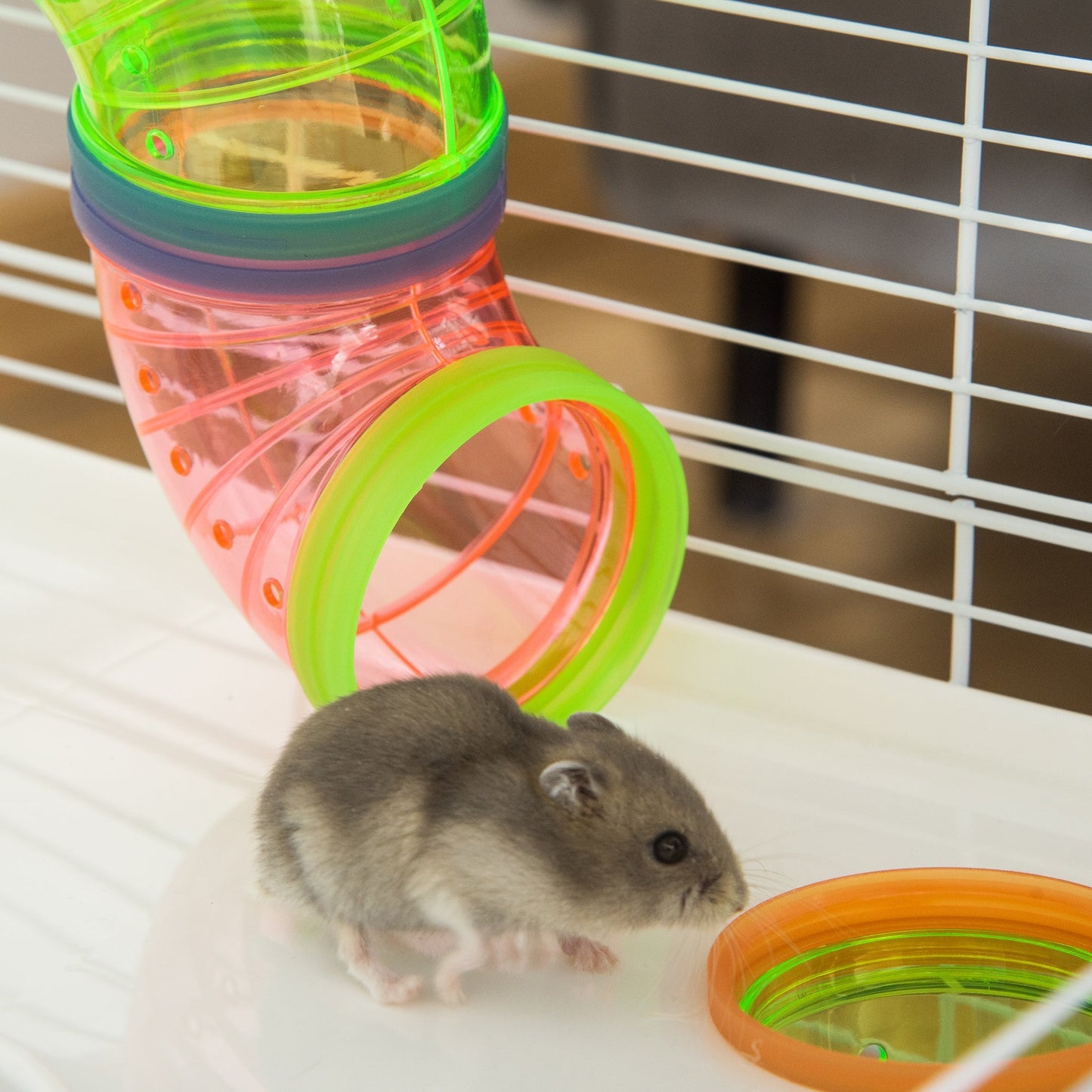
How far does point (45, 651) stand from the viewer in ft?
4.70

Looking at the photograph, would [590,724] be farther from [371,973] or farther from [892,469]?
[892,469]

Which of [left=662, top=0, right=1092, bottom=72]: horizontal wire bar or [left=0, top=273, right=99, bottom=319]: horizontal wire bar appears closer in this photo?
[left=662, top=0, right=1092, bottom=72]: horizontal wire bar

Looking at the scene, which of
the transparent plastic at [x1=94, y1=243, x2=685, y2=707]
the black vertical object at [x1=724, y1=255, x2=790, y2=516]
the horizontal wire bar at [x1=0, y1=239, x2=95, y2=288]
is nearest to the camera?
the transparent plastic at [x1=94, y1=243, x2=685, y2=707]

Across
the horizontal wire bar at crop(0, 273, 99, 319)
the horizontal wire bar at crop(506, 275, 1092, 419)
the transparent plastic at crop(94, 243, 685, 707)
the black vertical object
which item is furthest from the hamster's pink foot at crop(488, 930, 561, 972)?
the black vertical object

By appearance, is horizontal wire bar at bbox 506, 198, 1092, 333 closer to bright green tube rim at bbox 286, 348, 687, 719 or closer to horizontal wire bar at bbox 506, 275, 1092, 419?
horizontal wire bar at bbox 506, 275, 1092, 419

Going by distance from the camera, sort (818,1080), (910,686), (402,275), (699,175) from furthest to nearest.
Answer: (699,175), (910,686), (402,275), (818,1080)

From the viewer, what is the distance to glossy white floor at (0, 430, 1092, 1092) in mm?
1004

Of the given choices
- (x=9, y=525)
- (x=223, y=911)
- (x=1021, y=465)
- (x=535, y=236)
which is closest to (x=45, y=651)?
(x=9, y=525)

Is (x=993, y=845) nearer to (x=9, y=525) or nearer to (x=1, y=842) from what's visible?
(x=1, y=842)

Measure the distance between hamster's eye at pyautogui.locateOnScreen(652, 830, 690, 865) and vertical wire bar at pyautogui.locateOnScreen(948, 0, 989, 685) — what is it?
0.43m

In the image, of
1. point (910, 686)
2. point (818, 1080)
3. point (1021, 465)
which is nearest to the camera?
point (818, 1080)

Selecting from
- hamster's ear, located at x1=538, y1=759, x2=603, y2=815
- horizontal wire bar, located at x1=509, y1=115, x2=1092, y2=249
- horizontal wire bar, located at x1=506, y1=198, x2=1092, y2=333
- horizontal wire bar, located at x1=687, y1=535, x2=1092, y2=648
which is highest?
horizontal wire bar, located at x1=509, y1=115, x2=1092, y2=249

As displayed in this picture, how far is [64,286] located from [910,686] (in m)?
2.17

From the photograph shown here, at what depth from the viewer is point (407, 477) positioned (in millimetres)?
1063
